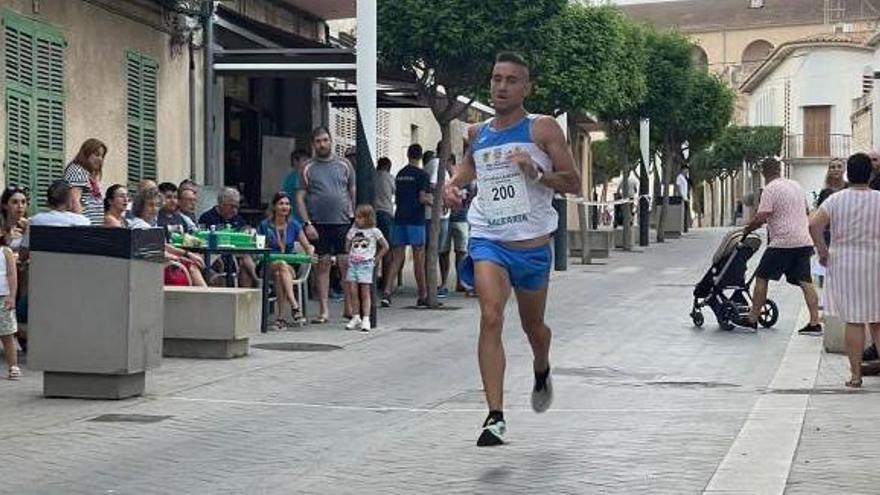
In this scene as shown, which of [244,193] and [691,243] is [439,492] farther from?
[691,243]

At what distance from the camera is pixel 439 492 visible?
7809mm

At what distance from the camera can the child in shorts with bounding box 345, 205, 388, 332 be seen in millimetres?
17312

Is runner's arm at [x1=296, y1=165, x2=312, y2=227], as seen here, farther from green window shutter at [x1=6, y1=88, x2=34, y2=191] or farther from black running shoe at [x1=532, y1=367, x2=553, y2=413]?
black running shoe at [x1=532, y1=367, x2=553, y2=413]

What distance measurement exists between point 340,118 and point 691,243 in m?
16.0

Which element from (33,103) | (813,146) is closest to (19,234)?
(33,103)

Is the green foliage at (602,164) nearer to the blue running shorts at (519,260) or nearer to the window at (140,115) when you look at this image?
the window at (140,115)

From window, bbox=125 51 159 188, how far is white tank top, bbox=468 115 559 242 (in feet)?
35.0

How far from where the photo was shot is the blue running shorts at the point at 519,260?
940 centimetres

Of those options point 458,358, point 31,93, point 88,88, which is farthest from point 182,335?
point 88,88

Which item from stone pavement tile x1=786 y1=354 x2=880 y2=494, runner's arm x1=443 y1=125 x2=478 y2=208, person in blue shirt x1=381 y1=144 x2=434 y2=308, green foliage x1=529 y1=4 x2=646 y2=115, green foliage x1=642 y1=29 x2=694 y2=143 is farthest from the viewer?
green foliage x1=642 y1=29 x2=694 y2=143

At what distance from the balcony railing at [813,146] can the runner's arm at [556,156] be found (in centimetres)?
8662

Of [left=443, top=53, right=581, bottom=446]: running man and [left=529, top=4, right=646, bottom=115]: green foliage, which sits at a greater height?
[left=529, top=4, right=646, bottom=115]: green foliage

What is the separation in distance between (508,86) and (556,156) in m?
0.47

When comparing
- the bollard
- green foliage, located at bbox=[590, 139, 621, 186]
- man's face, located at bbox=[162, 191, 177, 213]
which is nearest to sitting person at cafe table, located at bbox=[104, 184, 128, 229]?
man's face, located at bbox=[162, 191, 177, 213]
